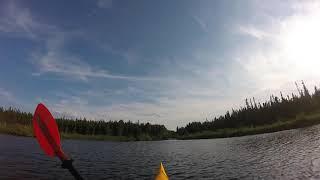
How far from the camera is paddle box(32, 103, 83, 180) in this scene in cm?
657

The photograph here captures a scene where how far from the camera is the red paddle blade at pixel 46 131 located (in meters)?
6.66

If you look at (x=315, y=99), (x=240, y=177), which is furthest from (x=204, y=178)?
(x=315, y=99)

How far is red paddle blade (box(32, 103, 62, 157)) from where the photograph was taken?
6.66m

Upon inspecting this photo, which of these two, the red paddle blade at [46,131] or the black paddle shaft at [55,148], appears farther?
the red paddle blade at [46,131]

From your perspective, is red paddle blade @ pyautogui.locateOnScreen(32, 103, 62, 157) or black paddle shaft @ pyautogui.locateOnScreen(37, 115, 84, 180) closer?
black paddle shaft @ pyautogui.locateOnScreen(37, 115, 84, 180)

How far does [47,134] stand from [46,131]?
103mm

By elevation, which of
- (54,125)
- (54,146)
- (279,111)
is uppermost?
(279,111)

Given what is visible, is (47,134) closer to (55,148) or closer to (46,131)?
(46,131)

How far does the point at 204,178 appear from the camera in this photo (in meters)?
33.0

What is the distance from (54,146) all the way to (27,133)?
7308 inches

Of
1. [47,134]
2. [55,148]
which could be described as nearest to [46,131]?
[47,134]

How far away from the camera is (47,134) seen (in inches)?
271

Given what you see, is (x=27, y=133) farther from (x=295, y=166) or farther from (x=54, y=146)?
(x=54, y=146)

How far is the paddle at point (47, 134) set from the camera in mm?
6574
